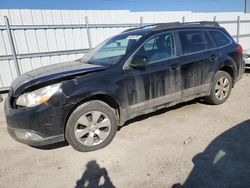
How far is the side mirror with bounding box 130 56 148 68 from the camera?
3.47 meters

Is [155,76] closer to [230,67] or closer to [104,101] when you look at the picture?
[104,101]

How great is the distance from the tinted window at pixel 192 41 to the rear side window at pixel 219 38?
349 mm

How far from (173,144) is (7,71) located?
588cm

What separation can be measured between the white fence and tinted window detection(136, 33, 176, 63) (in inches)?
183

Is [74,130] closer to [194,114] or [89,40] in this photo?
[194,114]

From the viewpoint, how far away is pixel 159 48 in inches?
153

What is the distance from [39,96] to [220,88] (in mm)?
3736

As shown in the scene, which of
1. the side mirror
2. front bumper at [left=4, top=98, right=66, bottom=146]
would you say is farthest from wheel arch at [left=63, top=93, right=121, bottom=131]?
the side mirror

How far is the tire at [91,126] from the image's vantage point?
3.16 m

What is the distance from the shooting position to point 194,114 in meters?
4.47

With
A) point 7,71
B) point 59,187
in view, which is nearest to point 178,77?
point 59,187

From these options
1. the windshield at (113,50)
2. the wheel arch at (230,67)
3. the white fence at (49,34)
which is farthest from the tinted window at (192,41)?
the white fence at (49,34)

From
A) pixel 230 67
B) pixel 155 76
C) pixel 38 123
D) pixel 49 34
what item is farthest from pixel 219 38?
pixel 49 34

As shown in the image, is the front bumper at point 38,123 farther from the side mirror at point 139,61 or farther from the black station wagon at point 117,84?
the side mirror at point 139,61
